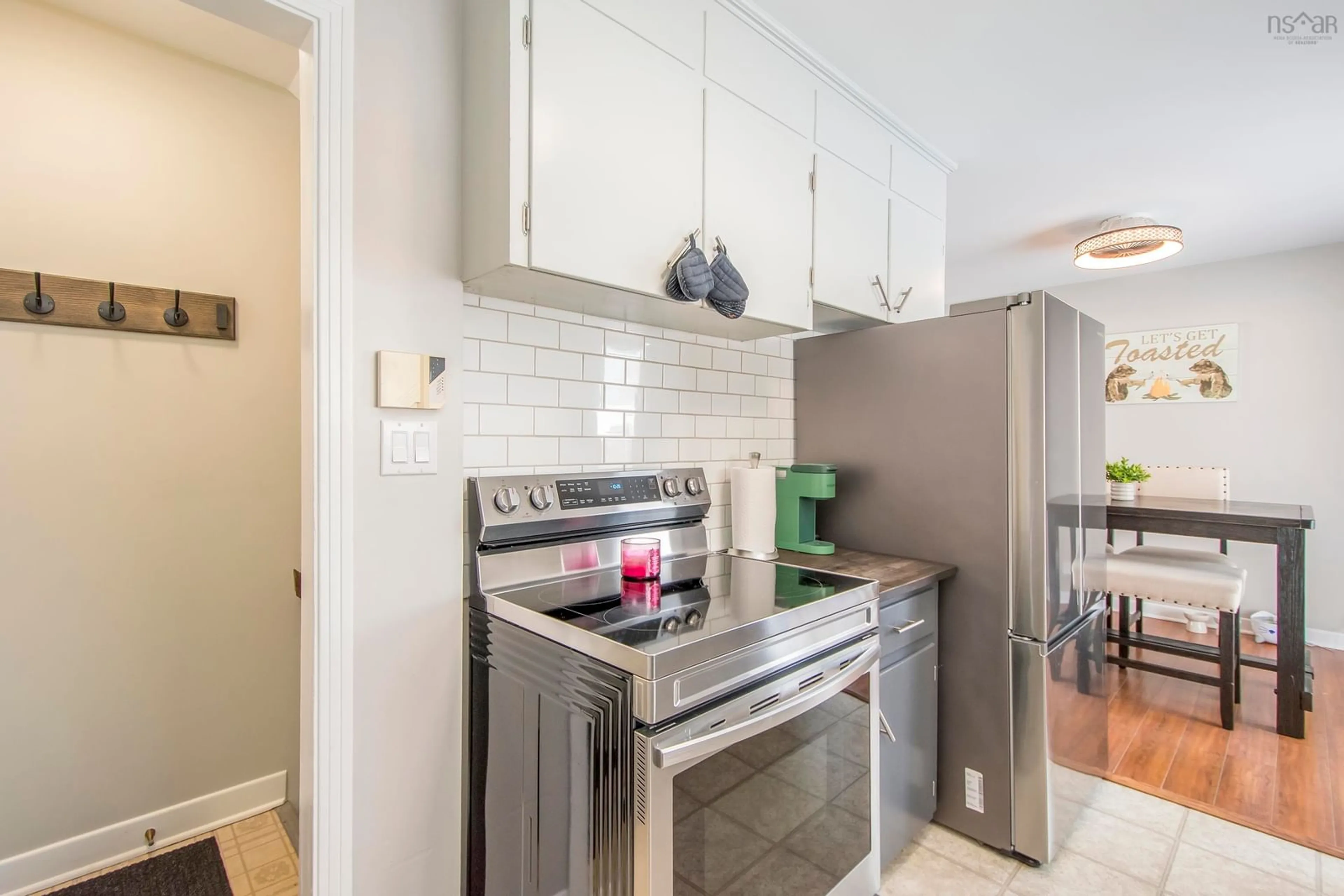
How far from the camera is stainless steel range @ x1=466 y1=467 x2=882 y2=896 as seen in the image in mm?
998

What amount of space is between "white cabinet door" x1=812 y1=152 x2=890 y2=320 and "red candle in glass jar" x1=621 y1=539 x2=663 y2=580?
0.93 metres

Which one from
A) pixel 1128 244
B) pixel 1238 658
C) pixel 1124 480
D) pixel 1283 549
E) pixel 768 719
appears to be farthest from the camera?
pixel 1124 480

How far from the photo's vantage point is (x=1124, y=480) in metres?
3.34

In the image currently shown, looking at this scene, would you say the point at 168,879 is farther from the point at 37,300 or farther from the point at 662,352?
the point at 662,352

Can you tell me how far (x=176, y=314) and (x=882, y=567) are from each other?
2349 mm

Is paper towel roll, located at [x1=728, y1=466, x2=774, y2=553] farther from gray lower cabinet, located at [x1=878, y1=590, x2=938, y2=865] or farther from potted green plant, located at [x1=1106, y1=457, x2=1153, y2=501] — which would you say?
potted green plant, located at [x1=1106, y1=457, x2=1153, y2=501]

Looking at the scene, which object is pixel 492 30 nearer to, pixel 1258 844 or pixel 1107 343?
pixel 1258 844

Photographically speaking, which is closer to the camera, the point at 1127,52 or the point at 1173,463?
the point at 1127,52

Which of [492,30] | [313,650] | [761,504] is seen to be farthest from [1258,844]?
[492,30]

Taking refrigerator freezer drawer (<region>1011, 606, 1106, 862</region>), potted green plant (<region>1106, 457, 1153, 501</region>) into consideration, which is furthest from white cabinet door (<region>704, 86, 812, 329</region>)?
potted green plant (<region>1106, 457, 1153, 501</region>)

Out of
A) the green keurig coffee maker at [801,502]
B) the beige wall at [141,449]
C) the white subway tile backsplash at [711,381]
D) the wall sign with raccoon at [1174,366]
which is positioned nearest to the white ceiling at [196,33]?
the beige wall at [141,449]

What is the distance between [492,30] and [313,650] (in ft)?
4.33

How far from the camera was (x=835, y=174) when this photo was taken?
74.9 inches

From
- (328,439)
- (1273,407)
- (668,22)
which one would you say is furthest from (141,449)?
(1273,407)
